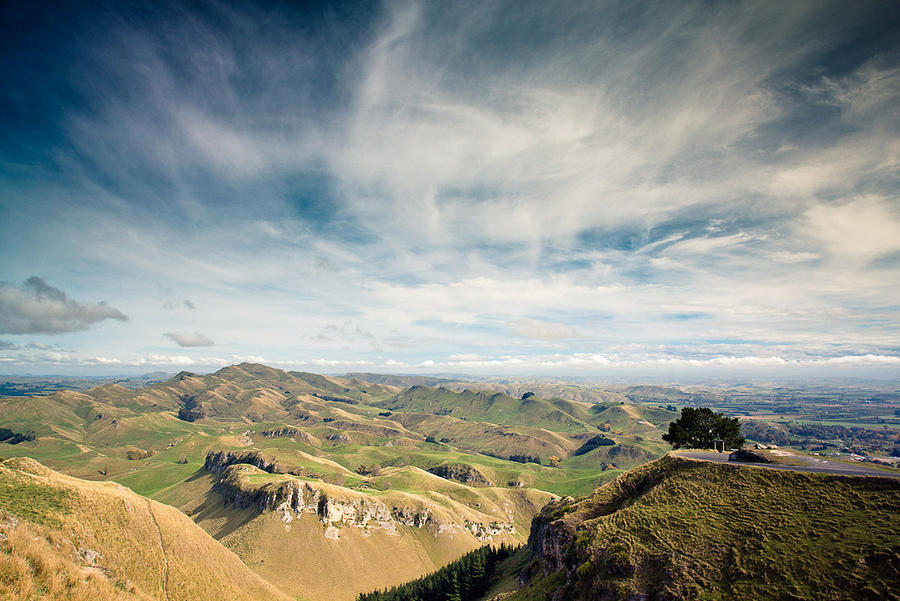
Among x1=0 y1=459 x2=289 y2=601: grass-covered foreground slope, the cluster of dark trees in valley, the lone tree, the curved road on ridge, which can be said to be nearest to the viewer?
the curved road on ridge

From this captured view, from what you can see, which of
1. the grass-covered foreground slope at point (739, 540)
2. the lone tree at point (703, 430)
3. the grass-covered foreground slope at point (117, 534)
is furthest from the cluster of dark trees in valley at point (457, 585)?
the lone tree at point (703, 430)

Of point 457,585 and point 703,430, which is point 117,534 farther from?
point 703,430

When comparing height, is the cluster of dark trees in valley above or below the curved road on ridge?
below

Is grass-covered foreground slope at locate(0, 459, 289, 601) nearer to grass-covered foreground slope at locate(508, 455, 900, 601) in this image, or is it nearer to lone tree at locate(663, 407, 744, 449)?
grass-covered foreground slope at locate(508, 455, 900, 601)

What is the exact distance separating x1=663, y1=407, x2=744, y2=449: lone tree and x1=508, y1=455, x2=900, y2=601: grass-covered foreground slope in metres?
41.3

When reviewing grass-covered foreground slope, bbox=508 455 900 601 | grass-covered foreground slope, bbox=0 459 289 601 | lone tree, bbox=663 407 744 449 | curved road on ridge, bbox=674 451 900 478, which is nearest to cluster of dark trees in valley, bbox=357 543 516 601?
grass-covered foreground slope, bbox=0 459 289 601

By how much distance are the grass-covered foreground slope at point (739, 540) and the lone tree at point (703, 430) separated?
136 feet

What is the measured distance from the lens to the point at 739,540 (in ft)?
154

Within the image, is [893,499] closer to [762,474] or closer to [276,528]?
[762,474]

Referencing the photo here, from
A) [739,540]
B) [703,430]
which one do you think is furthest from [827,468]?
[703,430]

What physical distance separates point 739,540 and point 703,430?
63423 millimetres

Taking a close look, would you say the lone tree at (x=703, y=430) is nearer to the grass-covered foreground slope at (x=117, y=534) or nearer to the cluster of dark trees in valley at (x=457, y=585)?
the cluster of dark trees in valley at (x=457, y=585)

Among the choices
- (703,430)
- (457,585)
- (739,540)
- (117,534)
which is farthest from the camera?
(457,585)

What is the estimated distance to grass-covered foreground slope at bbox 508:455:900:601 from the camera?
37.8 meters
